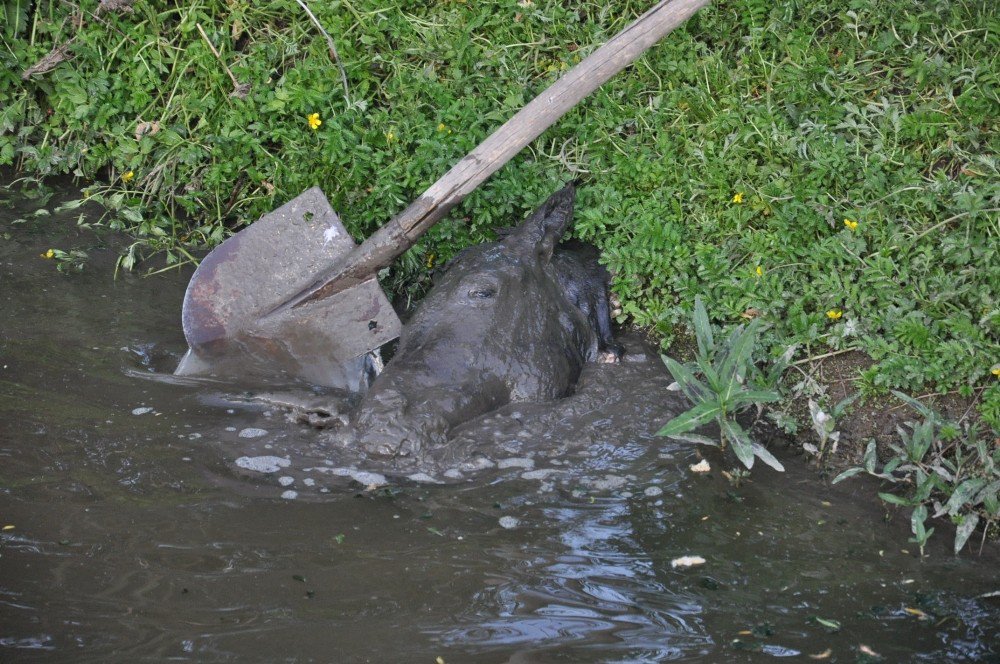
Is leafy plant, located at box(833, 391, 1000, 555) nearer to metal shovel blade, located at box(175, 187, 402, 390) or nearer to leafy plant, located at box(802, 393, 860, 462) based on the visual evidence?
leafy plant, located at box(802, 393, 860, 462)

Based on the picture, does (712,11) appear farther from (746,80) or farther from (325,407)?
(325,407)

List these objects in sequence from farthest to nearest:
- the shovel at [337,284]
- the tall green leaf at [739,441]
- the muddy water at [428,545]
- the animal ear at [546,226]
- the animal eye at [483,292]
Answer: the animal ear at [546,226] → the shovel at [337,284] → the animal eye at [483,292] → the tall green leaf at [739,441] → the muddy water at [428,545]

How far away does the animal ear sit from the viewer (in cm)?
459

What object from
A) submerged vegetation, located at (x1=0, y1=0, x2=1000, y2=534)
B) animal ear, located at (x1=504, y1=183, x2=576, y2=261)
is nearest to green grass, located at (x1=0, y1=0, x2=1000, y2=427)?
submerged vegetation, located at (x1=0, y1=0, x2=1000, y2=534)

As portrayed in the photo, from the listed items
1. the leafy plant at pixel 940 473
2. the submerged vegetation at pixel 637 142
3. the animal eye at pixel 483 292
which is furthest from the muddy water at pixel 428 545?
the animal eye at pixel 483 292

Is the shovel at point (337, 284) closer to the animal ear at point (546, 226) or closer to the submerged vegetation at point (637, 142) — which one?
the animal ear at point (546, 226)

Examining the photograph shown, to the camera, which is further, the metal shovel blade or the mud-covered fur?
the metal shovel blade

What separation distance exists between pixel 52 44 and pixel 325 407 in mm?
3392

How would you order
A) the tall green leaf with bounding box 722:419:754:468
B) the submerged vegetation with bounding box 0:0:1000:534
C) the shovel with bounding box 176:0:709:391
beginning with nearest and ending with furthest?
1. the tall green leaf with bounding box 722:419:754:468
2. the submerged vegetation with bounding box 0:0:1000:534
3. the shovel with bounding box 176:0:709:391

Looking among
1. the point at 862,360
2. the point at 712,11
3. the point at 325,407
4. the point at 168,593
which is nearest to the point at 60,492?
the point at 168,593

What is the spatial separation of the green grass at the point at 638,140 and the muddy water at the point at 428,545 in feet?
2.57

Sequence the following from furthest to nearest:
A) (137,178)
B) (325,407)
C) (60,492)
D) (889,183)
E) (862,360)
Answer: (137,178), (889,183), (862,360), (325,407), (60,492)

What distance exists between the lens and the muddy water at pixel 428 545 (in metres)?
2.65

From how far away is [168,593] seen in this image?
2.75 m
